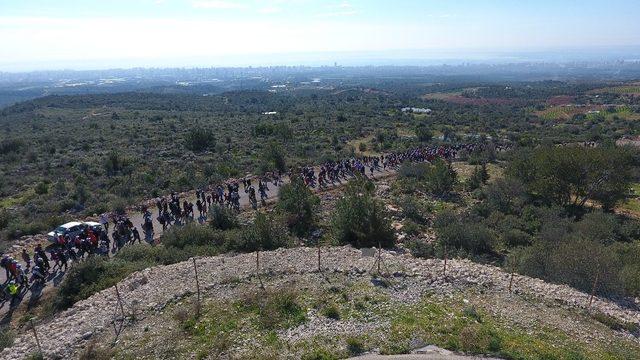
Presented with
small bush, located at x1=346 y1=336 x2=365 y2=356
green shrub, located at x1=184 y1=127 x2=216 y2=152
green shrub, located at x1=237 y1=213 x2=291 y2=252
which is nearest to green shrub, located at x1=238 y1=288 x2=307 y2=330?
small bush, located at x1=346 y1=336 x2=365 y2=356

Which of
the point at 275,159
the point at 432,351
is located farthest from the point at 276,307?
the point at 275,159

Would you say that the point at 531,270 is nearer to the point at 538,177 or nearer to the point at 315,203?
the point at 315,203

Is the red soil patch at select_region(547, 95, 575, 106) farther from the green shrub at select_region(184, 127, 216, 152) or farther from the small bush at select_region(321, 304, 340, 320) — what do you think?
the small bush at select_region(321, 304, 340, 320)

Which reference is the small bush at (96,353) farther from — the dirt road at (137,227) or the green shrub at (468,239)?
the green shrub at (468,239)

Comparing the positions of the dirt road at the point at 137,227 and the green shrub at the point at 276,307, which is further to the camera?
the dirt road at the point at 137,227

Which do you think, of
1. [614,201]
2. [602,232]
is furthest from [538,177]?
[602,232]

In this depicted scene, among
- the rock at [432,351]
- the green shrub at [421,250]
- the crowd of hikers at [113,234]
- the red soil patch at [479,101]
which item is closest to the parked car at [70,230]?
the crowd of hikers at [113,234]

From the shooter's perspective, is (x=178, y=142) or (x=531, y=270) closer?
(x=531, y=270)

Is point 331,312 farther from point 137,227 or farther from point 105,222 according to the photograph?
point 105,222
